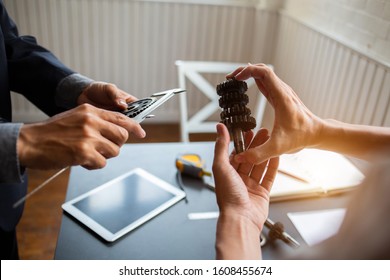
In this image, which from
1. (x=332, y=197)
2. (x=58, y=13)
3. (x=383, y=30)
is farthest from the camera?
(x=58, y=13)

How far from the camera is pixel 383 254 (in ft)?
1.40

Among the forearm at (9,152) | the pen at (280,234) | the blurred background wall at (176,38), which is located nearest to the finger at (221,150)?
the pen at (280,234)

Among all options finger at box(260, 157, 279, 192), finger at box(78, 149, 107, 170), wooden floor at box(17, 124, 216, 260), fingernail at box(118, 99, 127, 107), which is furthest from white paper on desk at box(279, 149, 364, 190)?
wooden floor at box(17, 124, 216, 260)

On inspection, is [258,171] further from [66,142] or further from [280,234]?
[66,142]

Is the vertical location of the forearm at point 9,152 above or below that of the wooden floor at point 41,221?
above

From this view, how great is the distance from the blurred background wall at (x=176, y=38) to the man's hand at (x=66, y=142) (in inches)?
54.5

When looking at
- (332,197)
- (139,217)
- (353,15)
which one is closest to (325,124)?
(332,197)

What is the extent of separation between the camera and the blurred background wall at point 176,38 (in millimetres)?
1924

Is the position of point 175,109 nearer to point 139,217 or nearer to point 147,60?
point 147,60

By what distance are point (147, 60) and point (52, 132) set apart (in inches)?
78.5

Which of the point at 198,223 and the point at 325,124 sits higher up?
the point at 325,124

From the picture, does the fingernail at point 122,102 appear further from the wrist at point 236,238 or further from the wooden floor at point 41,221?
the wooden floor at point 41,221

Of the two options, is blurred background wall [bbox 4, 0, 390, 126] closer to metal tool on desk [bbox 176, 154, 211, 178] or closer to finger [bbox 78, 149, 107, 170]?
metal tool on desk [bbox 176, 154, 211, 178]

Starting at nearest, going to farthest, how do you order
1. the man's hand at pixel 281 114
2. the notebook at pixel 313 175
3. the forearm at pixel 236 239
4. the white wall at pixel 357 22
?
1. the forearm at pixel 236 239
2. the man's hand at pixel 281 114
3. the notebook at pixel 313 175
4. the white wall at pixel 357 22
